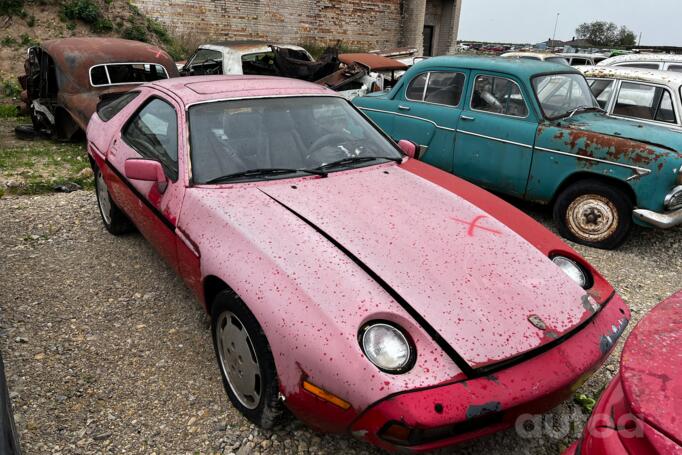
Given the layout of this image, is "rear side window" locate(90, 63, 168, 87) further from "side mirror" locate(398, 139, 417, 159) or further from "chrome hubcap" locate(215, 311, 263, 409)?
"chrome hubcap" locate(215, 311, 263, 409)

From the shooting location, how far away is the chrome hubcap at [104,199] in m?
3.99

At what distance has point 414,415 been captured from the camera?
1.58m

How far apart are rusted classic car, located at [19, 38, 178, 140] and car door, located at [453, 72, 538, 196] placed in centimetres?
479

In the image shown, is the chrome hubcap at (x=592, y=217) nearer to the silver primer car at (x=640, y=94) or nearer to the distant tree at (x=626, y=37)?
the silver primer car at (x=640, y=94)

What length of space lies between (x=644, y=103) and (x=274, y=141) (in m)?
4.91

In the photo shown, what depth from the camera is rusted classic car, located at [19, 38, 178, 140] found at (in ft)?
21.7

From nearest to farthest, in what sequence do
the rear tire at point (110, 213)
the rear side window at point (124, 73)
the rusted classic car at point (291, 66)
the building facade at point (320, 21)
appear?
the rear tire at point (110, 213), the rear side window at point (124, 73), the rusted classic car at point (291, 66), the building facade at point (320, 21)

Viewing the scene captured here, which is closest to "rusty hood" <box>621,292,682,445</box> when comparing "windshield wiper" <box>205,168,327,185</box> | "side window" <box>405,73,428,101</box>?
"windshield wiper" <box>205,168,327,185</box>

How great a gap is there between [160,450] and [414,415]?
4.16 ft

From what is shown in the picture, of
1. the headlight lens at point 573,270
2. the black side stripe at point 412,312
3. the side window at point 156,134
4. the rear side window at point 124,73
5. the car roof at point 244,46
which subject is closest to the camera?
the black side stripe at point 412,312

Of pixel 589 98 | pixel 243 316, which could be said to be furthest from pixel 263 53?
pixel 243 316

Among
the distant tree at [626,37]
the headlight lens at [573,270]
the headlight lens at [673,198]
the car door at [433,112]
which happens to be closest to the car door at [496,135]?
the car door at [433,112]

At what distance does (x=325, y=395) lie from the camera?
1695 mm

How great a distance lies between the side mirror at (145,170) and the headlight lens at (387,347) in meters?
1.55
